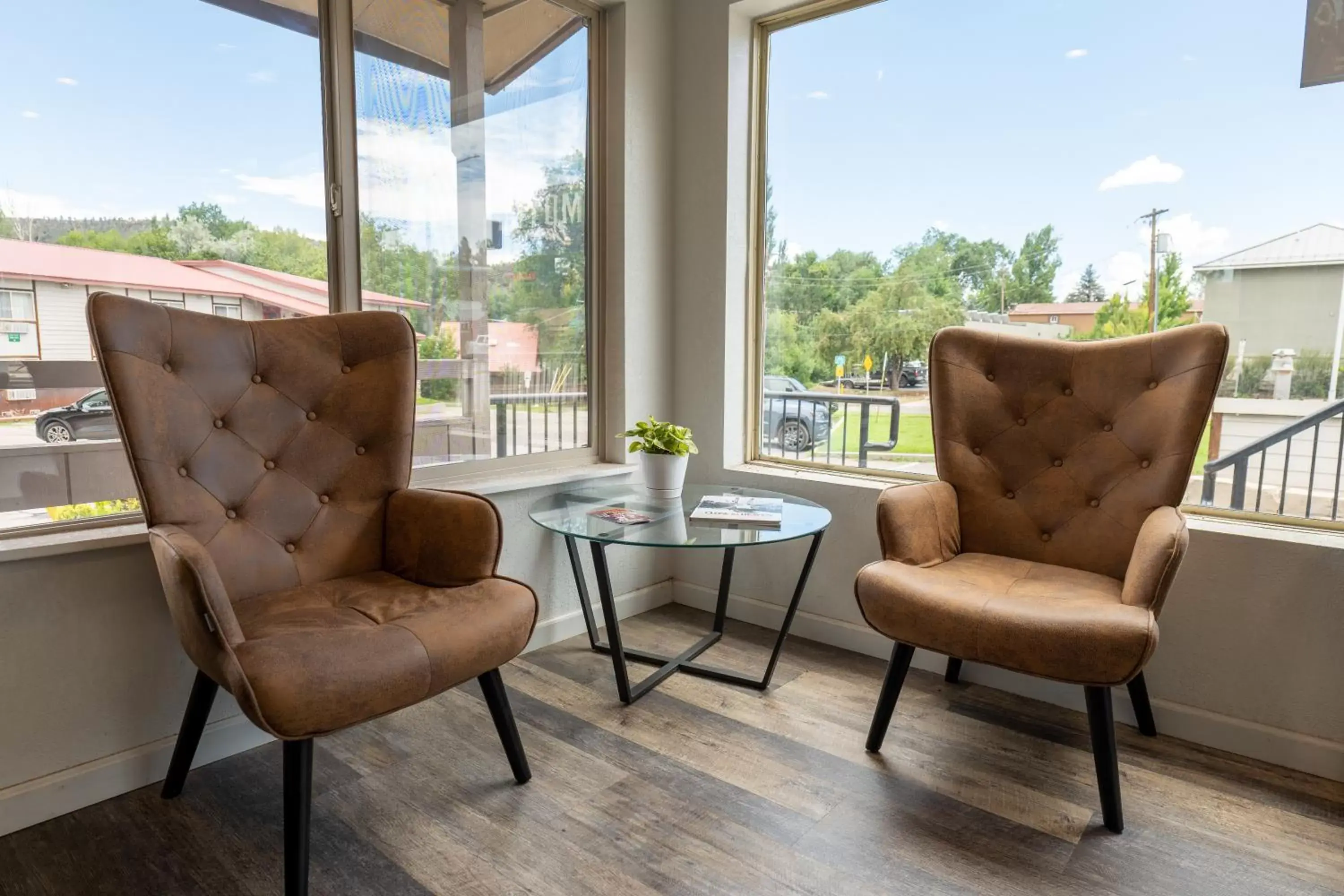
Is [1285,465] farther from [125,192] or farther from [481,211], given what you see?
[125,192]

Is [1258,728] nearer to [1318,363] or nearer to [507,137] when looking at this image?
[1318,363]

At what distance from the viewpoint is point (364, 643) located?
4.64ft

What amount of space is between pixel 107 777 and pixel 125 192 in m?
1.33

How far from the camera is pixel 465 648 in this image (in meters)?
1.51

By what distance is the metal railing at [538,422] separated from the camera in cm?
261

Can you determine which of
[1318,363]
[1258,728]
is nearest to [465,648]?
[1258,728]

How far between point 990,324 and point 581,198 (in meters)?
1.50

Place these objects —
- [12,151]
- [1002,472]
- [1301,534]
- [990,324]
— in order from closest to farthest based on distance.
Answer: [12,151], [1301,534], [1002,472], [990,324]

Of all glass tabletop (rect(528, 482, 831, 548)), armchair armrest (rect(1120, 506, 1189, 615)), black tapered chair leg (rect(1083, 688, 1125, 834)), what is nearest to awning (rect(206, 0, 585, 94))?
glass tabletop (rect(528, 482, 831, 548))

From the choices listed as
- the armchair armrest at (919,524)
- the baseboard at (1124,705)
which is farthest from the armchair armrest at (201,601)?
the baseboard at (1124,705)

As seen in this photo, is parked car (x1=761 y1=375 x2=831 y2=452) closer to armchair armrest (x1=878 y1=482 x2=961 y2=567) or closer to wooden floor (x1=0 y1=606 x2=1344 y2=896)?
armchair armrest (x1=878 y1=482 x2=961 y2=567)

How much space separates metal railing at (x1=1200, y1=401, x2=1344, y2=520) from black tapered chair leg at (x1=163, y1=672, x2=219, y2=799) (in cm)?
255

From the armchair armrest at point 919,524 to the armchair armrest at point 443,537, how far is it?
0.98m

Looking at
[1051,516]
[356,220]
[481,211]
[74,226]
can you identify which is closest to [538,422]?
[481,211]
